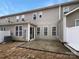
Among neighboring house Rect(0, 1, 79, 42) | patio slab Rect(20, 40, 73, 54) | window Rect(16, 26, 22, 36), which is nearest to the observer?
patio slab Rect(20, 40, 73, 54)

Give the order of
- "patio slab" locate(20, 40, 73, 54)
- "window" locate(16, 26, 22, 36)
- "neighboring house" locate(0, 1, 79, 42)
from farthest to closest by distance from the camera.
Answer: "window" locate(16, 26, 22, 36) → "neighboring house" locate(0, 1, 79, 42) → "patio slab" locate(20, 40, 73, 54)

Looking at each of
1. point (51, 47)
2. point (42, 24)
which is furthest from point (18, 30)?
point (51, 47)

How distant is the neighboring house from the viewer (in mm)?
14914

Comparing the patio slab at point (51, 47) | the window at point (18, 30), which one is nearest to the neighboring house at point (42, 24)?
the window at point (18, 30)

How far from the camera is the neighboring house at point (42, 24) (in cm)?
1491

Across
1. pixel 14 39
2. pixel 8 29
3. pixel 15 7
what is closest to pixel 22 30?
pixel 14 39

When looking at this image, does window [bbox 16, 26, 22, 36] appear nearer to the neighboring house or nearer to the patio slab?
the neighboring house

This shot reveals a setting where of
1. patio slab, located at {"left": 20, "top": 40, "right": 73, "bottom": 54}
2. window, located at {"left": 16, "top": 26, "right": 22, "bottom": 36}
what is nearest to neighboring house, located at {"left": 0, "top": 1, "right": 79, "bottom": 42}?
window, located at {"left": 16, "top": 26, "right": 22, "bottom": 36}

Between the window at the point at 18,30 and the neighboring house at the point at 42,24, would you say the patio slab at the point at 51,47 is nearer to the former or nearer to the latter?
the neighboring house at the point at 42,24

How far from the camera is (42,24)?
17.2 meters

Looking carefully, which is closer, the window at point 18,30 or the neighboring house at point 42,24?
the neighboring house at point 42,24

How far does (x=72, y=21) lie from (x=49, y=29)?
4905mm

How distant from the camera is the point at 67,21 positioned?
1230 cm

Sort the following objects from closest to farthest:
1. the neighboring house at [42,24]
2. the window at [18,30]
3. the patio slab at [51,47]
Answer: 1. the patio slab at [51,47]
2. the neighboring house at [42,24]
3. the window at [18,30]
